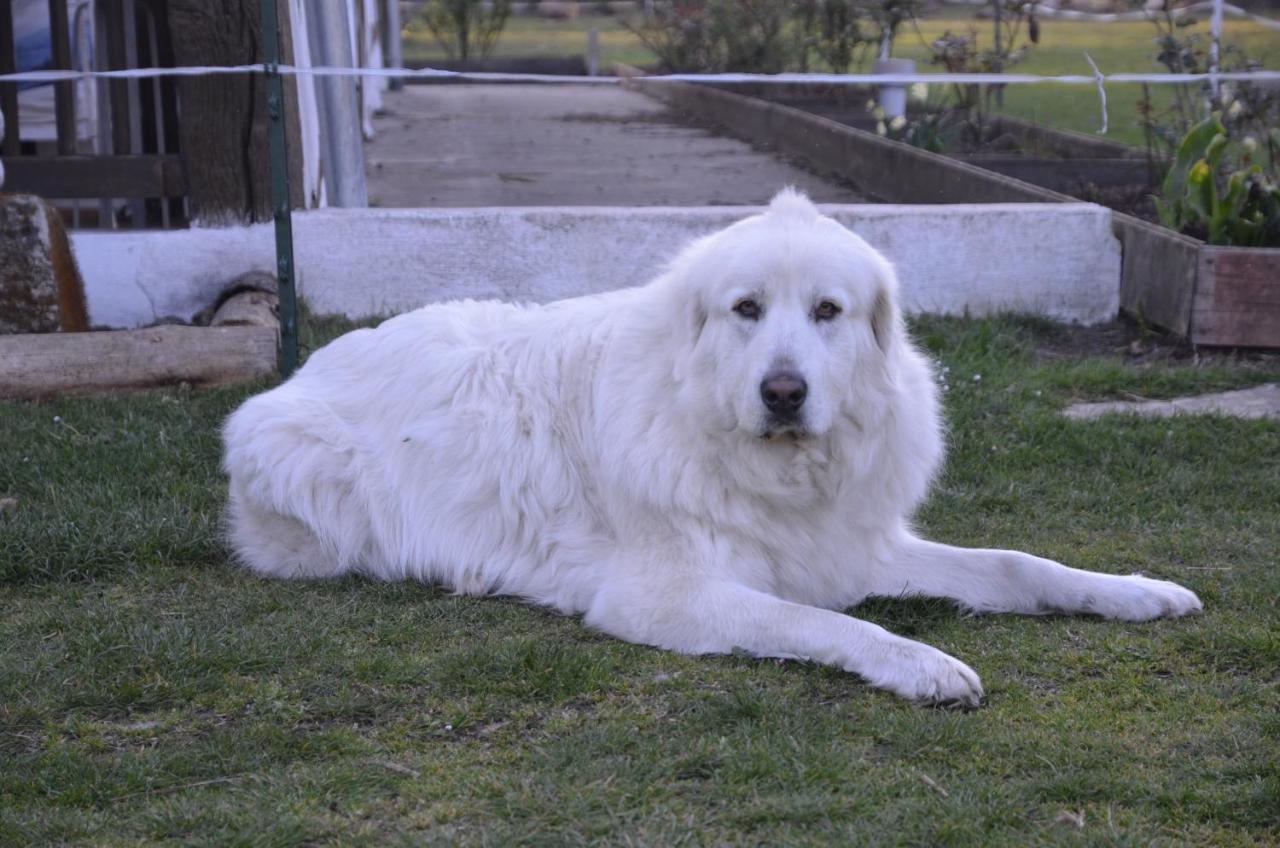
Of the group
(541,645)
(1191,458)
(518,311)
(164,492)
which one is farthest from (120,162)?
(1191,458)

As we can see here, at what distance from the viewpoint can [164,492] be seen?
4957 mm

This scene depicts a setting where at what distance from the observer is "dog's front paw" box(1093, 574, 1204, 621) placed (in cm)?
383

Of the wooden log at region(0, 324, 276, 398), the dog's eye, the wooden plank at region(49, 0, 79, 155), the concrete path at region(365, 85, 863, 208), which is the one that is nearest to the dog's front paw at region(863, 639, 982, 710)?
the dog's eye

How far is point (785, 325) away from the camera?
3639 millimetres

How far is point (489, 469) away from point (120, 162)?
4.06m

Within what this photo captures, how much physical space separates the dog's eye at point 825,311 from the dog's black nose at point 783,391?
23cm

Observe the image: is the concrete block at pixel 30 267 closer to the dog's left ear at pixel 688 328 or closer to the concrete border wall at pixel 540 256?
the concrete border wall at pixel 540 256

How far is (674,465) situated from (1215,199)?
4411 mm

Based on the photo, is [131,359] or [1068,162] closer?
[131,359]

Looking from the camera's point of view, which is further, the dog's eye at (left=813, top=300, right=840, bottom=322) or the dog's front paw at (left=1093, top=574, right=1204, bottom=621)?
the dog's front paw at (left=1093, top=574, right=1204, bottom=621)

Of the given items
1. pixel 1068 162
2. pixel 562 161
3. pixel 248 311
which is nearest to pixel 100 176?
pixel 248 311

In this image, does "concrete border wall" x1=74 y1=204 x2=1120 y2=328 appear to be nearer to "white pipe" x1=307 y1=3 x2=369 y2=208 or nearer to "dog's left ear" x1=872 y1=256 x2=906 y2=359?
"white pipe" x1=307 y1=3 x2=369 y2=208

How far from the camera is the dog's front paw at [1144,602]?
3.83m

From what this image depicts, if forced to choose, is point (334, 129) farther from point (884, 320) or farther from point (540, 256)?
point (884, 320)
